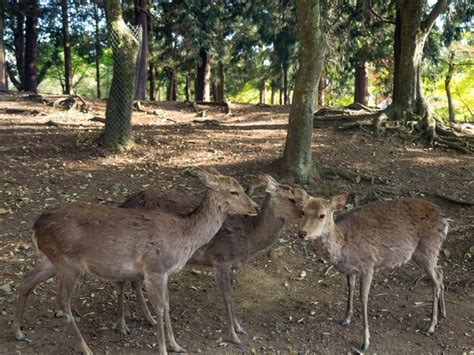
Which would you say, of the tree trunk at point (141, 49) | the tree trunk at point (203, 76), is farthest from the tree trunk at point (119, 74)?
the tree trunk at point (203, 76)

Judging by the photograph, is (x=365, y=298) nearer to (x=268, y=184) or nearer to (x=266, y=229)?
(x=266, y=229)

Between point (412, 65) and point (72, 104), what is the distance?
9.10m

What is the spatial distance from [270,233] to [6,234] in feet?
11.6

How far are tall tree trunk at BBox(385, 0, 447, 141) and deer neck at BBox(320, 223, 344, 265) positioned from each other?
7732 mm

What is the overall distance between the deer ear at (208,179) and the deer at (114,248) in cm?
30

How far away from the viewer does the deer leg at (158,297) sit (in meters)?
4.75

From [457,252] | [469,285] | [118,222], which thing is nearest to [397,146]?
[457,252]

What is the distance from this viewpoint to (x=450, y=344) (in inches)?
214

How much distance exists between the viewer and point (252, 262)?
691 centimetres

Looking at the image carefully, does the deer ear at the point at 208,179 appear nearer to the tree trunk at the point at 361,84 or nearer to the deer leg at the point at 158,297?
the deer leg at the point at 158,297

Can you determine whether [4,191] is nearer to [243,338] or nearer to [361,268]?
[243,338]

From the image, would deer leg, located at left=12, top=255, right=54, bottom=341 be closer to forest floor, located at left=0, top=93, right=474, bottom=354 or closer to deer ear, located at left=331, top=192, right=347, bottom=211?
forest floor, located at left=0, top=93, right=474, bottom=354

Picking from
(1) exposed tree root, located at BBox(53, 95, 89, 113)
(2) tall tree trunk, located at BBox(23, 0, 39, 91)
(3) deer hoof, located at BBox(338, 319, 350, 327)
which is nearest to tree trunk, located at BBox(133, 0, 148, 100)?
(1) exposed tree root, located at BBox(53, 95, 89, 113)

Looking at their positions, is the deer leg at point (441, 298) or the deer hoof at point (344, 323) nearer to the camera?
the deer hoof at point (344, 323)
